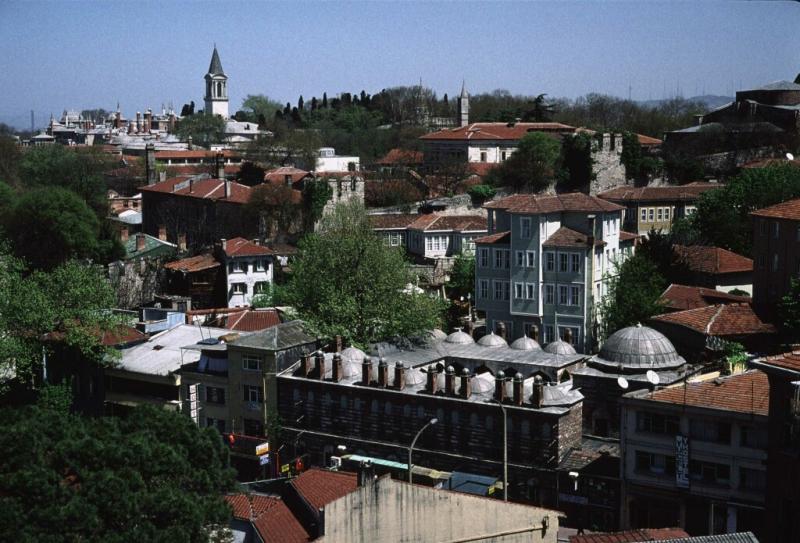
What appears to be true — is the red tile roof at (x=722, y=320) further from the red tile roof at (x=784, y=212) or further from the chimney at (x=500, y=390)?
the chimney at (x=500, y=390)

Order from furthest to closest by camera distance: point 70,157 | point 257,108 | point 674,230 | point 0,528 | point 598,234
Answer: point 257,108
point 70,157
point 674,230
point 598,234
point 0,528

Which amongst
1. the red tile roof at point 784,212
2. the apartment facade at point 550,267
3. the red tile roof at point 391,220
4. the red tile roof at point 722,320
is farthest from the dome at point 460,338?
the red tile roof at point 391,220

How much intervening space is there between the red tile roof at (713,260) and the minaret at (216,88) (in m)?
79.1

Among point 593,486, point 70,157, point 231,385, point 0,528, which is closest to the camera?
point 0,528

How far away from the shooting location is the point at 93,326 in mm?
30172

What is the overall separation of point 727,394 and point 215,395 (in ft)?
41.8

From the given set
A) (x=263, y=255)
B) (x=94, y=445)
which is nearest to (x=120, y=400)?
(x=263, y=255)

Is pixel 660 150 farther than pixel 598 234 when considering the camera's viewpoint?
Yes

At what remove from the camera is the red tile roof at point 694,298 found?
1283 inches

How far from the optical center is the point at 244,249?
41.3 metres

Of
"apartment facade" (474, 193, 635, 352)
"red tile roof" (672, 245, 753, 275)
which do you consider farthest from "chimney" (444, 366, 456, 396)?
"red tile roof" (672, 245, 753, 275)

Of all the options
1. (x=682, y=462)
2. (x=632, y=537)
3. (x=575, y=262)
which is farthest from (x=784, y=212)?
(x=632, y=537)

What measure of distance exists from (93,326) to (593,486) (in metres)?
13.9

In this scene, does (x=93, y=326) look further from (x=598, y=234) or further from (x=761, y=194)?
(x=761, y=194)
